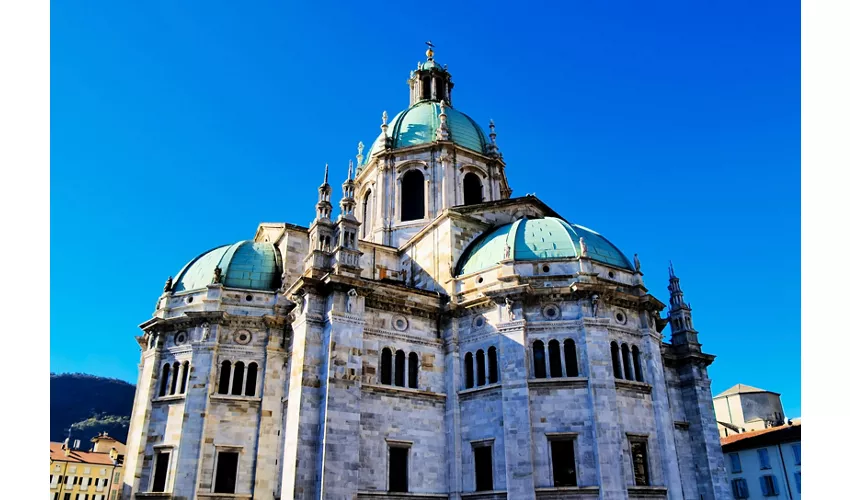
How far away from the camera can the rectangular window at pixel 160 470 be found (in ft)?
93.6

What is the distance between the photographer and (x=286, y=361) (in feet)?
102

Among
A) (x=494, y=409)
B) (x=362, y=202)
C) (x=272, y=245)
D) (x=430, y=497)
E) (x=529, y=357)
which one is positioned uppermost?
(x=362, y=202)

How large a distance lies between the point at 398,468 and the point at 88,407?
134 m

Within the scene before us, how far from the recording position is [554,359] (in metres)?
28.2

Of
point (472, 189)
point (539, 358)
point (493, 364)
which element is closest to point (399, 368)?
point (493, 364)

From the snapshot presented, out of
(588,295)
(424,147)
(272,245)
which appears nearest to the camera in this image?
(588,295)

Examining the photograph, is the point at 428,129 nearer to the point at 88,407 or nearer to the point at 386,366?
the point at 386,366

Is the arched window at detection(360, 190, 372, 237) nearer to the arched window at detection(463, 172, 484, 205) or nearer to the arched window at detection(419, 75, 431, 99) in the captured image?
the arched window at detection(463, 172, 484, 205)

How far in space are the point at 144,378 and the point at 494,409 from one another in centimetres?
1918

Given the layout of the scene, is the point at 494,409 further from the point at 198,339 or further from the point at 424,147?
the point at 424,147

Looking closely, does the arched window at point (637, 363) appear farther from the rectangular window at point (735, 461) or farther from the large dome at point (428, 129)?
the rectangular window at point (735, 461)

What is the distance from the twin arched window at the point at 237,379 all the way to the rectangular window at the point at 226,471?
2.97m

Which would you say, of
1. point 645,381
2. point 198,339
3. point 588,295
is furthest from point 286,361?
point 645,381

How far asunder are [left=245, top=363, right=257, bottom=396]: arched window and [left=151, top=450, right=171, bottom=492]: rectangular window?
4.60m
